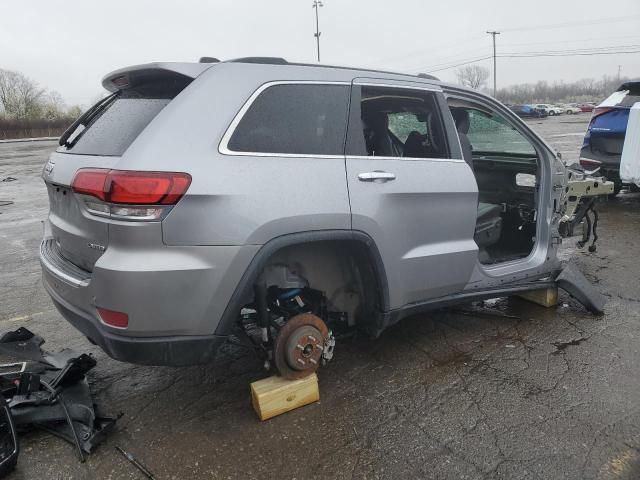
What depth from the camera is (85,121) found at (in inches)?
120

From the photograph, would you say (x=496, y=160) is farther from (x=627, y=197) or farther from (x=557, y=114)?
(x=557, y=114)

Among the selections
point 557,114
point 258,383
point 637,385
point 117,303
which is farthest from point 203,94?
point 557,114

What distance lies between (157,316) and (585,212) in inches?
156

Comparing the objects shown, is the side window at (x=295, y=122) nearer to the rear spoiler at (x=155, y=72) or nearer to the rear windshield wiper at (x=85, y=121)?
the rear spoiler at (x=155, y=72)

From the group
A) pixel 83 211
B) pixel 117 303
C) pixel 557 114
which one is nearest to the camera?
pixel 117 303

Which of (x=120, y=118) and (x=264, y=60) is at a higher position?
(x=264, y=60)

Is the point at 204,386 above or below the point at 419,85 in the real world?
below

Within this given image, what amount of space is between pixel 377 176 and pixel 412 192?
280mm

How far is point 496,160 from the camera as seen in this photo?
477cm

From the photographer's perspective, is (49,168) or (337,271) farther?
(337,271)

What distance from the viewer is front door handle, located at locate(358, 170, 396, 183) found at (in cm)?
282

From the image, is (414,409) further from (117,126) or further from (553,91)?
(553,91)

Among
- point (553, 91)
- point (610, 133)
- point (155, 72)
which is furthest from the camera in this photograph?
point (553, 91)

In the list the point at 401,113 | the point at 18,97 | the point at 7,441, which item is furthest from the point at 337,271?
the point at 18,97
